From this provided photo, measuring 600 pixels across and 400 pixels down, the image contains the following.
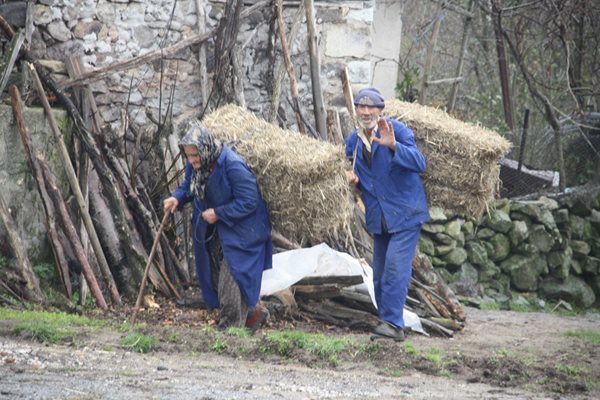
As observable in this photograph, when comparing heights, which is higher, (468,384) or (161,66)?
(161,66)

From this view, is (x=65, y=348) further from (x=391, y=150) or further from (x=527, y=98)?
(x=527, y=98)

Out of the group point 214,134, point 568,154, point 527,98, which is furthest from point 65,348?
point 527,98

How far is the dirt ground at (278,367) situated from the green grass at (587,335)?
154mm

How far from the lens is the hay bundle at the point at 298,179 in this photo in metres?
8.41

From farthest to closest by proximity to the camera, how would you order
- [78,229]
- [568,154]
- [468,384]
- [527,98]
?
1. [527,98]
2. [568,154]
3. [78,229]
4. [468,384]

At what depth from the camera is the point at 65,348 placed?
7.50m

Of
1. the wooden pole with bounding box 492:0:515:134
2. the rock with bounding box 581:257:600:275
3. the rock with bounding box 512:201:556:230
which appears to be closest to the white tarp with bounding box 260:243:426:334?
the rock with bounding box 512:201:556:230

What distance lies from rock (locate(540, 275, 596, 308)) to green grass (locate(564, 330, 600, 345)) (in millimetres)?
4221

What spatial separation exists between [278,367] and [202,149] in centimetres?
180

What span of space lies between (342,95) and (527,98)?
7.86 metres

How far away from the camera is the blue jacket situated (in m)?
8.64

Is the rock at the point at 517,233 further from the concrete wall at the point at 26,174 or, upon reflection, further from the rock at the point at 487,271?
the concrete wall at the point at 26,174

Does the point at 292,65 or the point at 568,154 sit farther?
the point at 568,154

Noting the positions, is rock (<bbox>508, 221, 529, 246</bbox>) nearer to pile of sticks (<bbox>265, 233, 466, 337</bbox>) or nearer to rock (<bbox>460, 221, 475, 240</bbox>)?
rock (<bbox>460, 221, 475, 240</bbox>)
